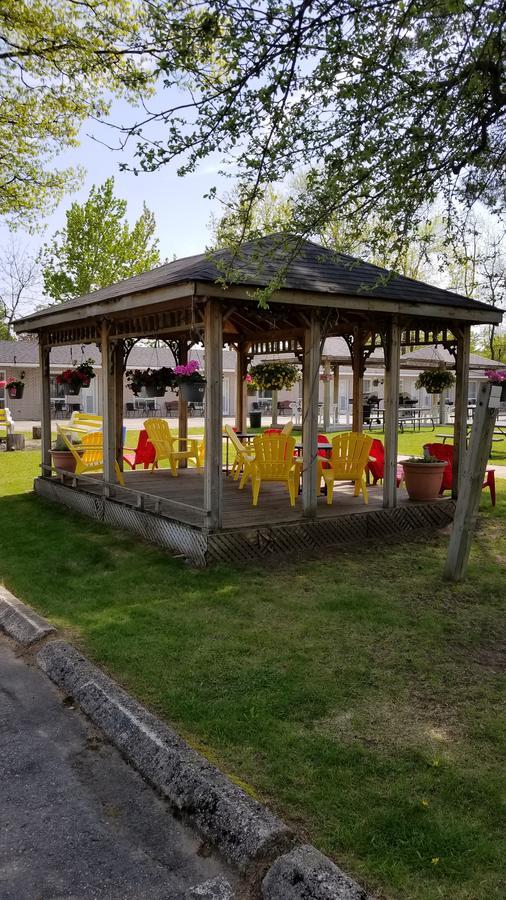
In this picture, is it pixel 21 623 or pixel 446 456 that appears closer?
pixel 21 623

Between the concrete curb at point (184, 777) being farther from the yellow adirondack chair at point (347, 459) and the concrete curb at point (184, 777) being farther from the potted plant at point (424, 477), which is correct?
the potted plant at point (424, 477)

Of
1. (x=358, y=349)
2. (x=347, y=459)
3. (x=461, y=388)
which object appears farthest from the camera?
(x=358, y=349)

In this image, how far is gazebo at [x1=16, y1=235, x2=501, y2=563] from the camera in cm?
667

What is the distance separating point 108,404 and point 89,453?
6.28ft

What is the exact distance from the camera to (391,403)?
8.17 metres

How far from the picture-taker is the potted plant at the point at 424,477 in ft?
29.1

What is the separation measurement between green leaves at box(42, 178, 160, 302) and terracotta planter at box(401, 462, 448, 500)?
882 inches

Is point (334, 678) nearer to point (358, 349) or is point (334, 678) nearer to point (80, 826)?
point (80, 826)

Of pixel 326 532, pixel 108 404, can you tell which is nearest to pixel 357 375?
pixel 326 532

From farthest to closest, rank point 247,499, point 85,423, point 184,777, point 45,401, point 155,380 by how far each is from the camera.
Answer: point 85,423 → point 45,401 → point 155,380 → point 247,499 → point 184,777

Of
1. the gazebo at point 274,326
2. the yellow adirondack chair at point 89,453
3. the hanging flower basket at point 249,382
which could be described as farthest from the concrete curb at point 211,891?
the hanging flower basket at point 249,382

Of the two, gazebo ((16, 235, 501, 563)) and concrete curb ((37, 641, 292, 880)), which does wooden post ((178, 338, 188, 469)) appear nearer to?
gazebo ((16, 235, 501, 563))

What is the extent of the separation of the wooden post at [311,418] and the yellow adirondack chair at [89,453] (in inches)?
132

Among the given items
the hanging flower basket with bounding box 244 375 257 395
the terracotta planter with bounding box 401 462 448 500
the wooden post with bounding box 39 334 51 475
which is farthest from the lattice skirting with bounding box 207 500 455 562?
the wooden post with bounding box 39 334 51 475
